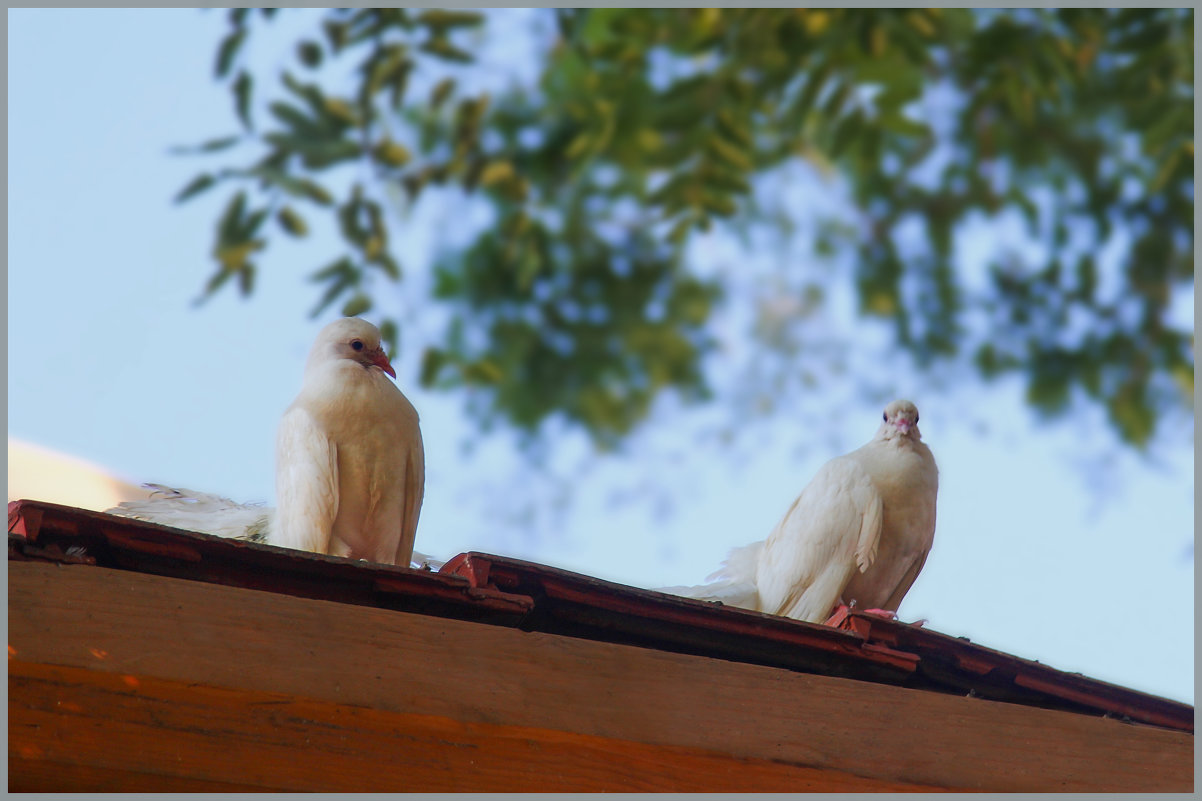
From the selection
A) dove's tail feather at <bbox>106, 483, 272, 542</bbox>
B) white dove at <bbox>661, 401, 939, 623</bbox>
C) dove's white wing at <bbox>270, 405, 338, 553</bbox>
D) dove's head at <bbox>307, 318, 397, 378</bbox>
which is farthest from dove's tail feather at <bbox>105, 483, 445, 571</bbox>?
white dove at <bbox>661, 401, 939, 623</bbox>

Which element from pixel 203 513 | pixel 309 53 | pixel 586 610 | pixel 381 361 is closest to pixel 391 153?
pixel 309 53

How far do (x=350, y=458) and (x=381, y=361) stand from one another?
29cm

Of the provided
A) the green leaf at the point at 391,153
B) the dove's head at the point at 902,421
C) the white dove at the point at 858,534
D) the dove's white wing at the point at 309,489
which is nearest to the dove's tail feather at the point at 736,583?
the white dove at the point at 858,534

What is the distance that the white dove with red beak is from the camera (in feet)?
9.70

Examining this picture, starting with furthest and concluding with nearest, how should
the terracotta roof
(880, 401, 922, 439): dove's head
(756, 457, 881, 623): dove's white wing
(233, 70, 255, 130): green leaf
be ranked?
1. (880, 401, 922, 439): dove's head
2. (756, 457, 881, 623): dove's white wing
3. (233, 70, 255, 130): green leaf
4. the terracotta roof

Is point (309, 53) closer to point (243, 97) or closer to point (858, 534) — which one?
point (243, 97)

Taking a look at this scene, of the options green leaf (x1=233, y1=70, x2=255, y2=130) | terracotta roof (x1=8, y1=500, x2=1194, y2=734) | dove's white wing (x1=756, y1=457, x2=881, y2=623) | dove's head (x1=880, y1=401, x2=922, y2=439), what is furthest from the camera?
dove's head (x1=880, y1=401, x2=922, y2=439)

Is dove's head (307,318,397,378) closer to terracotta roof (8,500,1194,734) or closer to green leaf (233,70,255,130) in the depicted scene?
green leaf (233,70,255,130)

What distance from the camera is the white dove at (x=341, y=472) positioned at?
2.95 m

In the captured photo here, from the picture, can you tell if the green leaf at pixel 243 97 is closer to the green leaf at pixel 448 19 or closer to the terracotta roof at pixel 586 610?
the green leaf at pixel 448 19

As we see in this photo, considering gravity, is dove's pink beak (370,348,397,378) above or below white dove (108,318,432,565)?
above

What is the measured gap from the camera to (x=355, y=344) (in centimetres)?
306

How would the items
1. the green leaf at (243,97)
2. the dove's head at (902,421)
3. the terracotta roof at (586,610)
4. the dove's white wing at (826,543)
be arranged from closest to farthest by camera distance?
the terracotta roof at (586,610) → the green leaf at (243,97) → the dove's white wing at (826,543) → the dove's head at (902,421)

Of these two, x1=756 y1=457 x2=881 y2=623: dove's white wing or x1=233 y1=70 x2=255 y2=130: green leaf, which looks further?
x1=756 y1=457 x2=881 y2=623: dove's white wing
